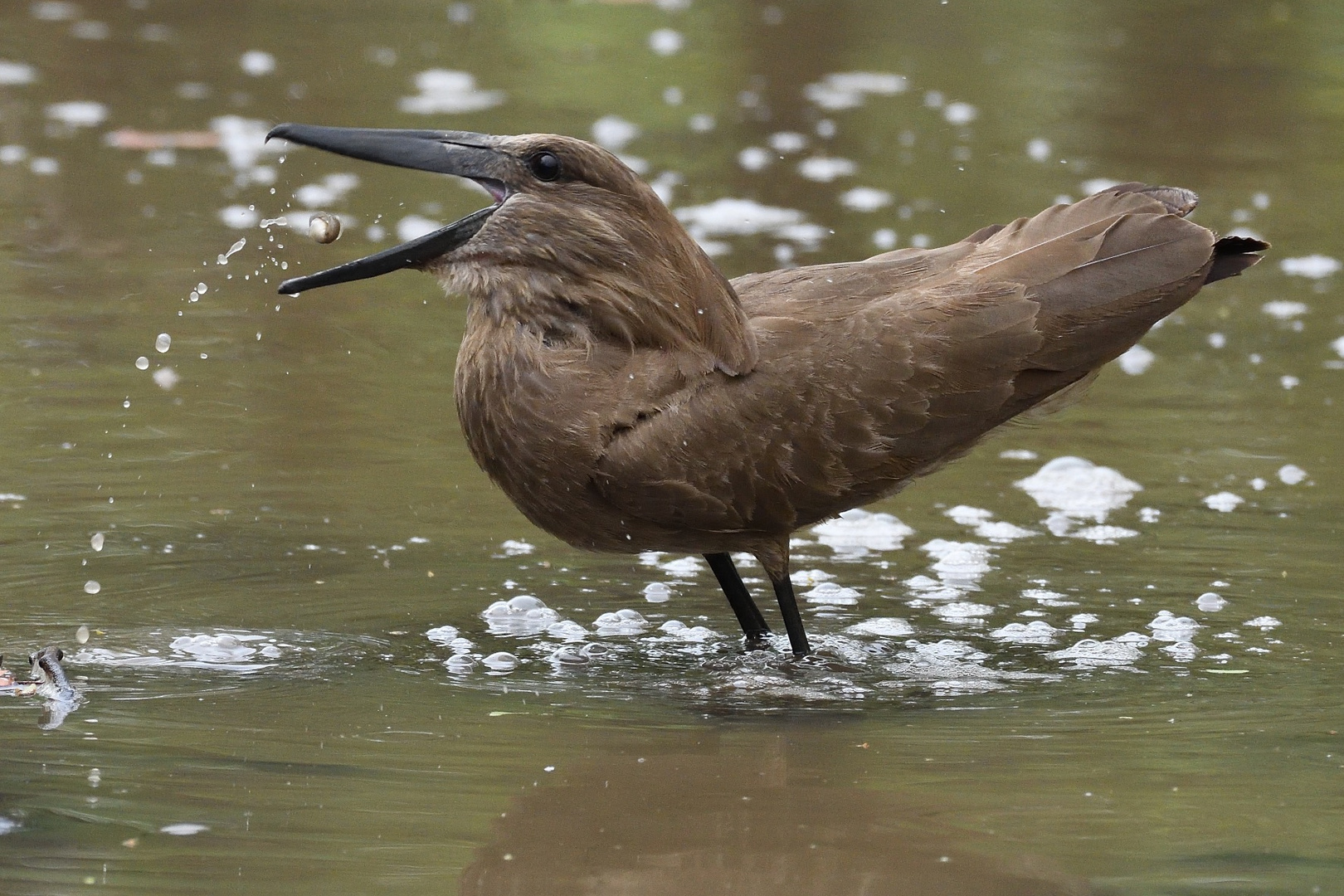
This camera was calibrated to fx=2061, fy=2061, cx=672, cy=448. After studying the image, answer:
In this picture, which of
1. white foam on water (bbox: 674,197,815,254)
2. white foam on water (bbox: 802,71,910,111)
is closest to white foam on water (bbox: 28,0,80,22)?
white foam on water (bbox: 802,71,910,111)

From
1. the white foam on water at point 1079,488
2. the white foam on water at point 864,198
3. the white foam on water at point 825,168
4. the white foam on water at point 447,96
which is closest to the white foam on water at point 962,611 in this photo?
the white foam on water at point 1079,488

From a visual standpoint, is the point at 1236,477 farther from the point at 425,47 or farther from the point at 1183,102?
the point at 425,47

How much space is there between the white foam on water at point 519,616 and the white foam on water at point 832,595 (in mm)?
822

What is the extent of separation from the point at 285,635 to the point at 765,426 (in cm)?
143

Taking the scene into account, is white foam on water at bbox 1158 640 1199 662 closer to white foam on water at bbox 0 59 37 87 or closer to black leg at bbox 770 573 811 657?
black leg at bbox 770 573 811 657

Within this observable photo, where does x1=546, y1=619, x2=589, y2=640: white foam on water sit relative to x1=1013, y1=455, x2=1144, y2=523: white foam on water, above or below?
below

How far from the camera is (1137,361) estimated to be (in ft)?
28.7

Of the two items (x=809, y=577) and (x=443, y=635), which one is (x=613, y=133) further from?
(x=443, y=635)

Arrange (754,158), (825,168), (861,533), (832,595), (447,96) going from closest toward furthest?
(832,595), (861,533), (825,168), (754,158), (447,96)

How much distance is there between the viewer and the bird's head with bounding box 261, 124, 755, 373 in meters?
5.55

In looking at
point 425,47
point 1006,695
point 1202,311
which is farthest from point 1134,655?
point 425,47

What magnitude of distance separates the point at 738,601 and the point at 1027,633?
0.82m

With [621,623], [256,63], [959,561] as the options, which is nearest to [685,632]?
[621,623]

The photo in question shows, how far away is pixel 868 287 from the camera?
5.89 meters
